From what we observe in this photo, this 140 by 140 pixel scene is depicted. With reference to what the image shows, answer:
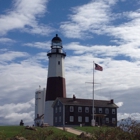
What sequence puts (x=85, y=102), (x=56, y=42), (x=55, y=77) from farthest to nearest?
1. (x=56, y=42)
2. (x=85, y=102)
3. (x=55, y=77)

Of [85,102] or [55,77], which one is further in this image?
[85,102]

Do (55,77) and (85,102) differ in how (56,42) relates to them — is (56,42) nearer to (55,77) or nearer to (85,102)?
(55,77)

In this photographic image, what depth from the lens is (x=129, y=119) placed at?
19.4m

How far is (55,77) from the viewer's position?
65.4 m

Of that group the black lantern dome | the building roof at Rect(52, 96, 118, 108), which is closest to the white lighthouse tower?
the black lantern dome

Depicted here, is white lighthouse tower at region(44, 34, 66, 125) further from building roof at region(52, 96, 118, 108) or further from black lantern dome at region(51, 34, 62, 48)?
building roof at region(52, 96, 118, 108)

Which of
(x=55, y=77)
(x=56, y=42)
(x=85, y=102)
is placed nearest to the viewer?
(x=55, y=77)

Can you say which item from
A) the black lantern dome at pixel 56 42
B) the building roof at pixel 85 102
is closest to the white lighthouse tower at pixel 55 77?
the black lantern dome at pixel 56 42

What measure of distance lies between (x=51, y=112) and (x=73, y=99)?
5162 mm

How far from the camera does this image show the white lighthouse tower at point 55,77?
2571 inches

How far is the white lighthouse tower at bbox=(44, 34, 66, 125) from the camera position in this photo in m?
65.3

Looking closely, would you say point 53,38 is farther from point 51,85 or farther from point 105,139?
point 105,139

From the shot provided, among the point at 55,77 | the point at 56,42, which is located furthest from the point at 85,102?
the point at 56,42

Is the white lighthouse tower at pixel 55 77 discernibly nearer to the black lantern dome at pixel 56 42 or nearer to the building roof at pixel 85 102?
the black lantern dome at pixel 56 42
